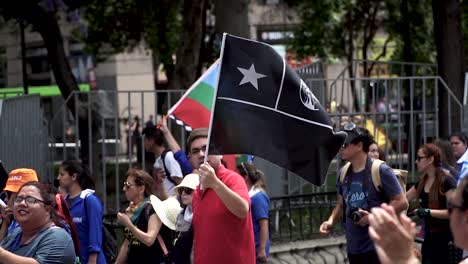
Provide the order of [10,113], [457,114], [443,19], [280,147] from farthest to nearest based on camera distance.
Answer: [443,19] < [457,114] < [10,113] < [280,147]

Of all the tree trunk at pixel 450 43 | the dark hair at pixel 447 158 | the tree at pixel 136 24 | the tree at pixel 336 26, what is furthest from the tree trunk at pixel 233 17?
the tree at pixel 336 26

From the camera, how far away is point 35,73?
149 feet

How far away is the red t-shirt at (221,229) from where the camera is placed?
7199 millimetres

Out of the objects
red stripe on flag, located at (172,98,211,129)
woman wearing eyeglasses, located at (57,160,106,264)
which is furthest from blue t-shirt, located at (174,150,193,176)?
woman wearing eyeglasses, located at (57,160,106,264)

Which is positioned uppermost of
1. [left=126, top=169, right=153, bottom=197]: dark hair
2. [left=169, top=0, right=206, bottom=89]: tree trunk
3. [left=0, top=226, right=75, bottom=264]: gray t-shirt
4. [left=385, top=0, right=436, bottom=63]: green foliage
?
[left=385, top=0, right=436, bottom=63]: green foliage

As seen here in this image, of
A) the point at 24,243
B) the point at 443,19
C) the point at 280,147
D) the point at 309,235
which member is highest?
the point at 443,19

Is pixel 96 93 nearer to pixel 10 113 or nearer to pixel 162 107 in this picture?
pixel 162 107

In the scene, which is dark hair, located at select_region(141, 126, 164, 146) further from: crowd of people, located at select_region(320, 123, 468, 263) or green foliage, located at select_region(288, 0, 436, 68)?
green foliage, located at select_region(288, 0, 436, 68)

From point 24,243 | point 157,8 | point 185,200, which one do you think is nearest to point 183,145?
point 185,200

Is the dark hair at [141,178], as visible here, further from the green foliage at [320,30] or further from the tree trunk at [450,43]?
the green foliage at [320,30]

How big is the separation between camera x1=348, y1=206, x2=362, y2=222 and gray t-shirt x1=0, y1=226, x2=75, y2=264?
259 cm

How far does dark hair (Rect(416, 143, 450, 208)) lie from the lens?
9977mm

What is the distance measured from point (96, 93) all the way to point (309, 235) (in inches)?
123

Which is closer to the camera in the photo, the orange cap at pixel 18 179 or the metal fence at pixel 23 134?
the orange cap at pixel 18 179
